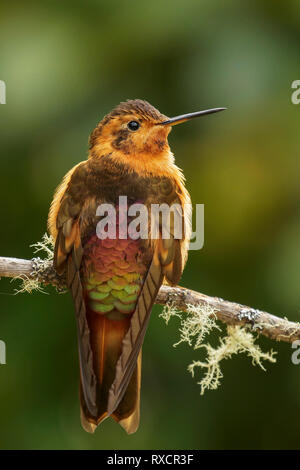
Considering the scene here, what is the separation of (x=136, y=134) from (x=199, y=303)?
0.85 meters

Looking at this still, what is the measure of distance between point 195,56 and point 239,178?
0.76 meters

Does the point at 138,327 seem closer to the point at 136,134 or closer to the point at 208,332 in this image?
the point at 208,332

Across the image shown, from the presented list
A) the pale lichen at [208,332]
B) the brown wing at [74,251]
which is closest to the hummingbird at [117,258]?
the brown wing at [74,251]

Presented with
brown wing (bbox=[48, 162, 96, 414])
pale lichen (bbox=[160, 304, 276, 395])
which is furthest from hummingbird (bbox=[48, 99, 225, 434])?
pale lichen (bbox=[160, 304, 276, 395])

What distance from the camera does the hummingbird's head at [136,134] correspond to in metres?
3.98

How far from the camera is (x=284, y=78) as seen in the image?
187 inches

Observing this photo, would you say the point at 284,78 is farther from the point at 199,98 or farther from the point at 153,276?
the point at 153,276

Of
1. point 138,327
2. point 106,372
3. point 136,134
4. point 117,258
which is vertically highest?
point 136,134

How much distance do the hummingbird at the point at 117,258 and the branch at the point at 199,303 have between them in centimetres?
9

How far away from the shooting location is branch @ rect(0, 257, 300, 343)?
383 cm

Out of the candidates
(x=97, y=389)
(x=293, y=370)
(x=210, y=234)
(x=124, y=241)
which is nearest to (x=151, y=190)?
→ (x=124, y=241)

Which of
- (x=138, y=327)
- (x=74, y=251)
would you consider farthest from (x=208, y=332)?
(x=74, y=251)

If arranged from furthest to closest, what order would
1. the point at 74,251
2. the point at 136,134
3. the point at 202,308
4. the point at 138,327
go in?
the point at 136,134, the point at 202,308, the point at 74,251, the point at 138,327

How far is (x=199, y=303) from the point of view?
3.93m
